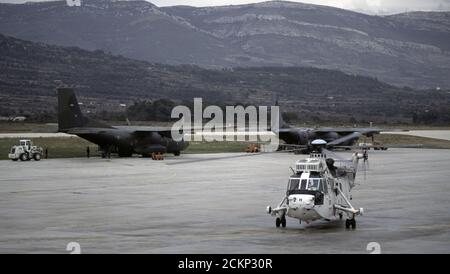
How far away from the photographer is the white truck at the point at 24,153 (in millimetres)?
61188

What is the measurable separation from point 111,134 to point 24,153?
20.0 ft

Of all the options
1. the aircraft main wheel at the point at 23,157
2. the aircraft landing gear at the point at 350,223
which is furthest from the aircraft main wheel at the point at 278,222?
the aircraft main wheel at the point at 23,157

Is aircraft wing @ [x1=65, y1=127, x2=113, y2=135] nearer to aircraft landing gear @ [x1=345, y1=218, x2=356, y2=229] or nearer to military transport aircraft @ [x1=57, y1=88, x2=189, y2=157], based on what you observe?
military transport aircraft @ [x1=57, y1=88, x2=189, y2=157]

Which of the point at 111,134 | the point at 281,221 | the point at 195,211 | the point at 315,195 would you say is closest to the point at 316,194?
the point at 315,195

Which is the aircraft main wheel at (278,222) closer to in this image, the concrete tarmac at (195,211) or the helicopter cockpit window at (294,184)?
the concrete tarmac at (195,211)

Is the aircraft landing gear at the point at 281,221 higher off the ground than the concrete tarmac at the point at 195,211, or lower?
higher

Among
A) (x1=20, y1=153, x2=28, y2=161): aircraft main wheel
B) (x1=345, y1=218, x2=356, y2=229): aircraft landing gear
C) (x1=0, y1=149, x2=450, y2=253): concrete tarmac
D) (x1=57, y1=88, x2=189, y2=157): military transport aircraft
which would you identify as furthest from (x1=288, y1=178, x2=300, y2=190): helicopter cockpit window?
(x1=20, y1=153, x2=28, y2=161): aircraft main wheel

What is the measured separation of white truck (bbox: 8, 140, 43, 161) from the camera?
201 ft

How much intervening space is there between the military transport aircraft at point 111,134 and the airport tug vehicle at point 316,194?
1366 inches

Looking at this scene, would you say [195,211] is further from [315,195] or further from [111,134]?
[111,134]

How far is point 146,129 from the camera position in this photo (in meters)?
64.3

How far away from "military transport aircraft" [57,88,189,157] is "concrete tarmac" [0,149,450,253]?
5688 mm

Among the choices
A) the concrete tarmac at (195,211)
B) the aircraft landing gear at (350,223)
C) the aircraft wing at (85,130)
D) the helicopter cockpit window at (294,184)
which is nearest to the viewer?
the concrete tarmac at (195,211)

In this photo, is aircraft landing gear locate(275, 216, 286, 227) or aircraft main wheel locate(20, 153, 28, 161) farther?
aircraft main wheel locate(20, 153, 28, 161)
